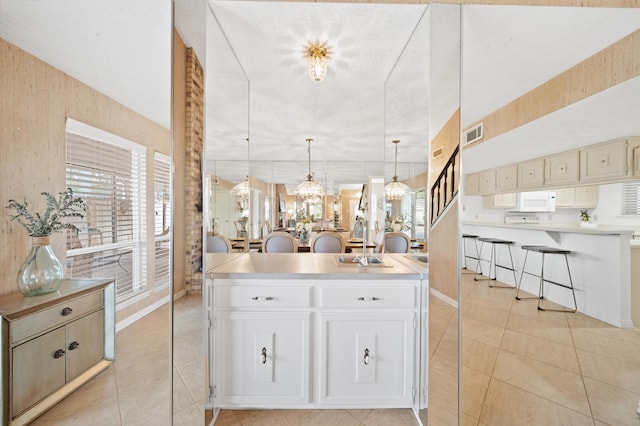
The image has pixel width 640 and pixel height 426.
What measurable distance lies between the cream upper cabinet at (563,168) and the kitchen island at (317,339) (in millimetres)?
3688

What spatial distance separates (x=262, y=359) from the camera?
63.0 inches

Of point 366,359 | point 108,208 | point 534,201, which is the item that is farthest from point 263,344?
point 534,201

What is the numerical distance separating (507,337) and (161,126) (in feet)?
15.0

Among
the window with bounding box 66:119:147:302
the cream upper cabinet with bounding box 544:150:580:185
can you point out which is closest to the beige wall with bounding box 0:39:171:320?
the window with bounding box 66:119:147:302

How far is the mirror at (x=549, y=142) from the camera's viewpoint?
178 centimetres

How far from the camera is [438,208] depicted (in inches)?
61.1

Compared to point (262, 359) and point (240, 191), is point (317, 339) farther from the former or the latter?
point (240, 191)

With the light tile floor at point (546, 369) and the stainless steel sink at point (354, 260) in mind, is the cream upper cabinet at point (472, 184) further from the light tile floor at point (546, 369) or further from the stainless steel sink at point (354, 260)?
the stainless steel sink at point (354, 260)

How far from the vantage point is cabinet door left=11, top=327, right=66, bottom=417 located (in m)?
1.60

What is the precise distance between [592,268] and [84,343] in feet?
17.0

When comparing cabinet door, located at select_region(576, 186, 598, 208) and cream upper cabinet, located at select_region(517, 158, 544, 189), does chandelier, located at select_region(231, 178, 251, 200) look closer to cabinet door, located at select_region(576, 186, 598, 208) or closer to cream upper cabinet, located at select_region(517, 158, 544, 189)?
→ cream upper cabinet, located at select_region(517, 158, 544, 189)

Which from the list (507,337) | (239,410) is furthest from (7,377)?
(507,337)

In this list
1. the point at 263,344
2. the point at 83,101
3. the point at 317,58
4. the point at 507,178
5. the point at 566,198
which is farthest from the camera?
the point at 566,198

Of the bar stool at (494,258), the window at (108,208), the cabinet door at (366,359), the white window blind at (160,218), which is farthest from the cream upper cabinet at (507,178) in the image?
the window at (108,208)
